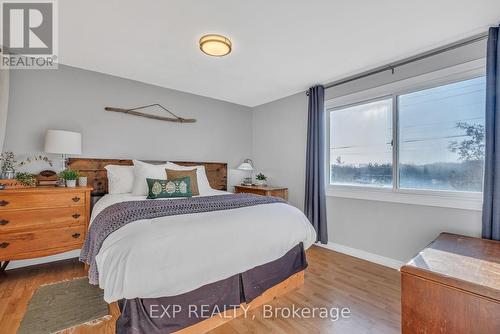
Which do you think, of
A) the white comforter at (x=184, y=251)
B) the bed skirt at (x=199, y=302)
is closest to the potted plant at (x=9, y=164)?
the white comforter at (x=184, y=251)

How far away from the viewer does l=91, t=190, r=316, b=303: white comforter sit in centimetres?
125

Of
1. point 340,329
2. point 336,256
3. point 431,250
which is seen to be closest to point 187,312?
point 340,329

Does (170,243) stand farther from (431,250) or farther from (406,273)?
(431,250)

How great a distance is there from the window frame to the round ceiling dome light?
1.81m

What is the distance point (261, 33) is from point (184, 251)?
1977mm

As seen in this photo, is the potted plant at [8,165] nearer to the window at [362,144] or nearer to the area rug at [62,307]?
the area rug at [62,307]

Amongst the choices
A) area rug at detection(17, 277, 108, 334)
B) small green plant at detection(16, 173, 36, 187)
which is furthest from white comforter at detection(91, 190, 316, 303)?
small green plant at detection(16, 173, 36, 187)

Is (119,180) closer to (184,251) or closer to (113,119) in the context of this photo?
(113,119)

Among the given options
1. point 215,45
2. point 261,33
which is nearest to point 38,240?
point 215,45

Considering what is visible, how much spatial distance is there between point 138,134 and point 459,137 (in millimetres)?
3908

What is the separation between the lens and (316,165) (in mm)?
3379

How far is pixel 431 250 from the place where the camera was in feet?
5.97

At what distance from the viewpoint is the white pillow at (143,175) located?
8.86ft

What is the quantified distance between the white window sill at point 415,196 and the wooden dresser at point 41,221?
125 inches
